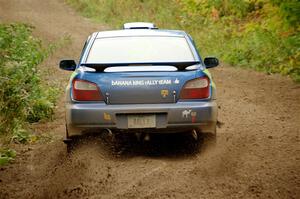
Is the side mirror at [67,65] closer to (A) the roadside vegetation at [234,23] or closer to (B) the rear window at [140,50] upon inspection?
(B) the rear window at [140,50]

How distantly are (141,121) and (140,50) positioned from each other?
1.15 meters

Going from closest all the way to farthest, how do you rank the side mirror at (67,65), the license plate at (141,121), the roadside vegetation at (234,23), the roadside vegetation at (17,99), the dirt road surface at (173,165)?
the dirt road surface at (173,165), the license plate at (141,121), the roadside vegetation at (17,99), the side mirror at (67,65), the roadside vegetation at (234,23)

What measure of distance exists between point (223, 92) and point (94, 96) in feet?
21.6

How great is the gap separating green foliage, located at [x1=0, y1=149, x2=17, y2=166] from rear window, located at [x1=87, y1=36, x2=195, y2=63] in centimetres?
161

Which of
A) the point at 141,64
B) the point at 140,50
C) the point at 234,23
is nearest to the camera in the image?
the point at 141,64

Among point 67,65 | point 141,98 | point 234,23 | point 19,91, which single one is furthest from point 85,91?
point 234,23

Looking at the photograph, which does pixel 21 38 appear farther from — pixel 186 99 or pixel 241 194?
pixel 241 194

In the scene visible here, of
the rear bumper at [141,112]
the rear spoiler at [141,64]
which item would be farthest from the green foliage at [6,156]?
the rear spoiler at [141,64]

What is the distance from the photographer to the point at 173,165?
6695 millimetres

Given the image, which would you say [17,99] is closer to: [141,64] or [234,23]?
[141,64]

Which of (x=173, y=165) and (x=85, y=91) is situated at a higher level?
(x=85, y=91)

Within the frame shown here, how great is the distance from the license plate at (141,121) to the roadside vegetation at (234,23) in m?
8.05

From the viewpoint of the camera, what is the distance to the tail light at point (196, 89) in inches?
265

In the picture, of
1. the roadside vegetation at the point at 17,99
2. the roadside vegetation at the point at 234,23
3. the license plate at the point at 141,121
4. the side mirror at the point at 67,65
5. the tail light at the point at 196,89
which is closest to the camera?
the license plate at the point at 141,121
